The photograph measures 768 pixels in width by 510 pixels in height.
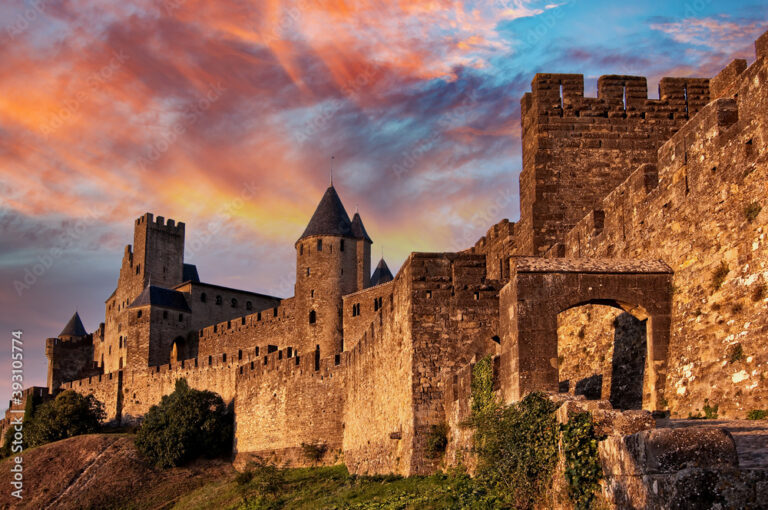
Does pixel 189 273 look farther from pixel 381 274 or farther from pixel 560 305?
pixel 560 305

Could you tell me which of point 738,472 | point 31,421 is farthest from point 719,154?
point 31,421

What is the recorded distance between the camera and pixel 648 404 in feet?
41.8

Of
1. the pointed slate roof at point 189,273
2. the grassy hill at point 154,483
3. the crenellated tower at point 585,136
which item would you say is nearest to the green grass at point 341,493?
the grassy hill at point 154,483

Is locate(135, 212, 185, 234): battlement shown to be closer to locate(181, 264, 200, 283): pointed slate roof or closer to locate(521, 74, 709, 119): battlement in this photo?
locate(181, 264, 200, 283): pointed slate roof

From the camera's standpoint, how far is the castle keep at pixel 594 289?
11273 millimetres

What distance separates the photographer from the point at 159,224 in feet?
259

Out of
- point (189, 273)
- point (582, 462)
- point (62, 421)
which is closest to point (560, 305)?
point (582, 462)

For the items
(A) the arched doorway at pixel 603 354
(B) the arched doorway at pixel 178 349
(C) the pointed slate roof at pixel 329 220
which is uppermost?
(C) the pointed slate roof at pixel 329 220

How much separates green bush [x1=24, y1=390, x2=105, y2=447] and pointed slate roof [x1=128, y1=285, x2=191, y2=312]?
43.0ft

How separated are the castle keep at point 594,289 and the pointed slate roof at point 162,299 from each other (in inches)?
1235

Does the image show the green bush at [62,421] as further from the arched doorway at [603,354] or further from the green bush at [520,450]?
the green bush at [520,450]

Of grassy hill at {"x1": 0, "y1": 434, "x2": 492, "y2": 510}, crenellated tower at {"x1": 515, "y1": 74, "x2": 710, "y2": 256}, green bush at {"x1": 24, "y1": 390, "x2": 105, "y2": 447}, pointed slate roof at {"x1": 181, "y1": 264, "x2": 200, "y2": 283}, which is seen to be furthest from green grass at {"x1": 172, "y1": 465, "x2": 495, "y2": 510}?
pointed slate roof at {"x1": 181, "y1": 264, "x2": 200, "y2": 283}

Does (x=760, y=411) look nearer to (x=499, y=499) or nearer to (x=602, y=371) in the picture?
(x=499, y=499)

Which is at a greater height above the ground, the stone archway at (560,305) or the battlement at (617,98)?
the battlement at (617,98)
